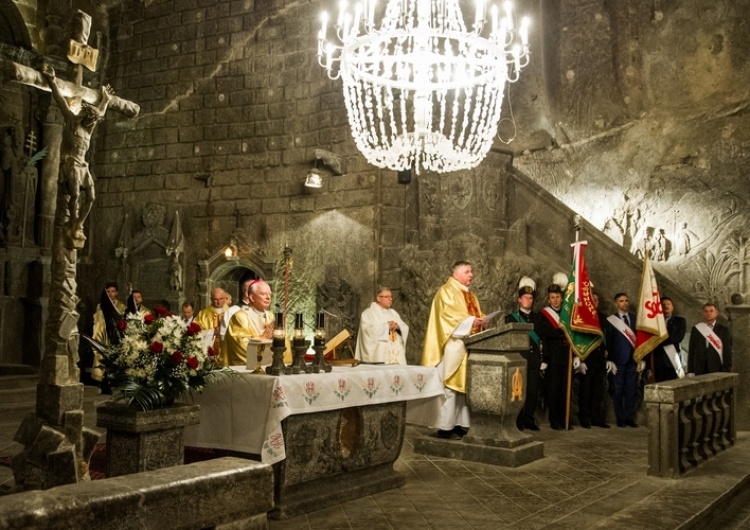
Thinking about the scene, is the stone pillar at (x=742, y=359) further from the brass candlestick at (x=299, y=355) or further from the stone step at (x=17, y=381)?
the stone step at (x=17, y=381)

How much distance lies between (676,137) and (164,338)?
1150 cm

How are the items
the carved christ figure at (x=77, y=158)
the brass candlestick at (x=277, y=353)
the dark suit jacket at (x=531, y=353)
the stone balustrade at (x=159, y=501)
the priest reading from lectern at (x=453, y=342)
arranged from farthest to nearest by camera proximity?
the dark suit jacket at (x=531, y=353) → the priest reading from lectern at (x=453, y=342) → the carved christ figure at (x=77, y=158) → the brass candlestick at (x=277, y=353) → the stone balustrade at (x=159, y=501)

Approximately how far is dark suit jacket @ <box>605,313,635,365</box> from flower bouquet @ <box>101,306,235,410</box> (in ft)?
20.4

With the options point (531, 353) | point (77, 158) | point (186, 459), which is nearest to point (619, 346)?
point (531, 353)

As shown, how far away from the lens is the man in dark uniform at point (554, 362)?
9.58 metres

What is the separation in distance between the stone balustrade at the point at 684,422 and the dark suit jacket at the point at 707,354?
6.01 ft

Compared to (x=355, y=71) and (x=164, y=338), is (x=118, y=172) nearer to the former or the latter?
(x=355, y=71)

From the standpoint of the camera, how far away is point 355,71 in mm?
8023

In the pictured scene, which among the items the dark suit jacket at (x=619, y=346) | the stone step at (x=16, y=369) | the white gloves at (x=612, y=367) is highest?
the dark suit jacket at (x=619, y=346)

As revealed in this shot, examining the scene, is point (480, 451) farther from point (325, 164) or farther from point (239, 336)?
point (325, 164)

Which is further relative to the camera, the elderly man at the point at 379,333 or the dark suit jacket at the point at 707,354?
the dark suit jacket at the point at 707,354

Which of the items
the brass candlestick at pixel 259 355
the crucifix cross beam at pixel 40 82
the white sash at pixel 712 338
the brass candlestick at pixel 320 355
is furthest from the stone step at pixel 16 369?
the white sash at pixel 712 338

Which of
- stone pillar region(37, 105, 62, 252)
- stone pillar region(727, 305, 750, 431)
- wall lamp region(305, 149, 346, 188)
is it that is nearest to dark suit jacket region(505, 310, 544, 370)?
stone pillar region(727, 305, 750, 431)

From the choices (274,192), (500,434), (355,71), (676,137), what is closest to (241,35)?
(274,192)
